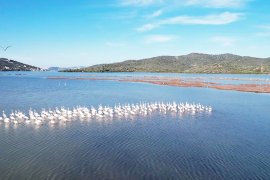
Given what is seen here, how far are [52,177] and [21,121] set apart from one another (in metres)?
19.0

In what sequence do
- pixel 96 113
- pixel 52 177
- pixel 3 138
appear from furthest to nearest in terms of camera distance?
pixel 96 113 → pixel 3 138 → pixel 52 177

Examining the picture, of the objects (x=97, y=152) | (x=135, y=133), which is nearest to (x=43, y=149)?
(x=97, y=152)

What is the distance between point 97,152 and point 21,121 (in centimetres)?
1550

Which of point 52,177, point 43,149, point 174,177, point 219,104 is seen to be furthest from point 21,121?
point 219,104

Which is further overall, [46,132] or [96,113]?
[96,113]

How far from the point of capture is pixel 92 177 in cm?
2122

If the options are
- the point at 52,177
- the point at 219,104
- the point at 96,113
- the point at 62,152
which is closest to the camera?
the point at 52,177

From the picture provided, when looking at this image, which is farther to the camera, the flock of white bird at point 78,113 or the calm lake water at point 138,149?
the flock of white bird at point 78,113

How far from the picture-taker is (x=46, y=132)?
3300 cm

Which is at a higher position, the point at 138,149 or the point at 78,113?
the point at 78,113

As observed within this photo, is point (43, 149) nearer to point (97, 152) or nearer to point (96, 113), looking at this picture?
point (97, 152)

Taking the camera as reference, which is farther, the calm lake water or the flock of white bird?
the flock of white bird

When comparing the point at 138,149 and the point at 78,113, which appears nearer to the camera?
the point at 138,149

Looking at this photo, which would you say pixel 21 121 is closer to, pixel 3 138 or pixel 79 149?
pixel 3 138
